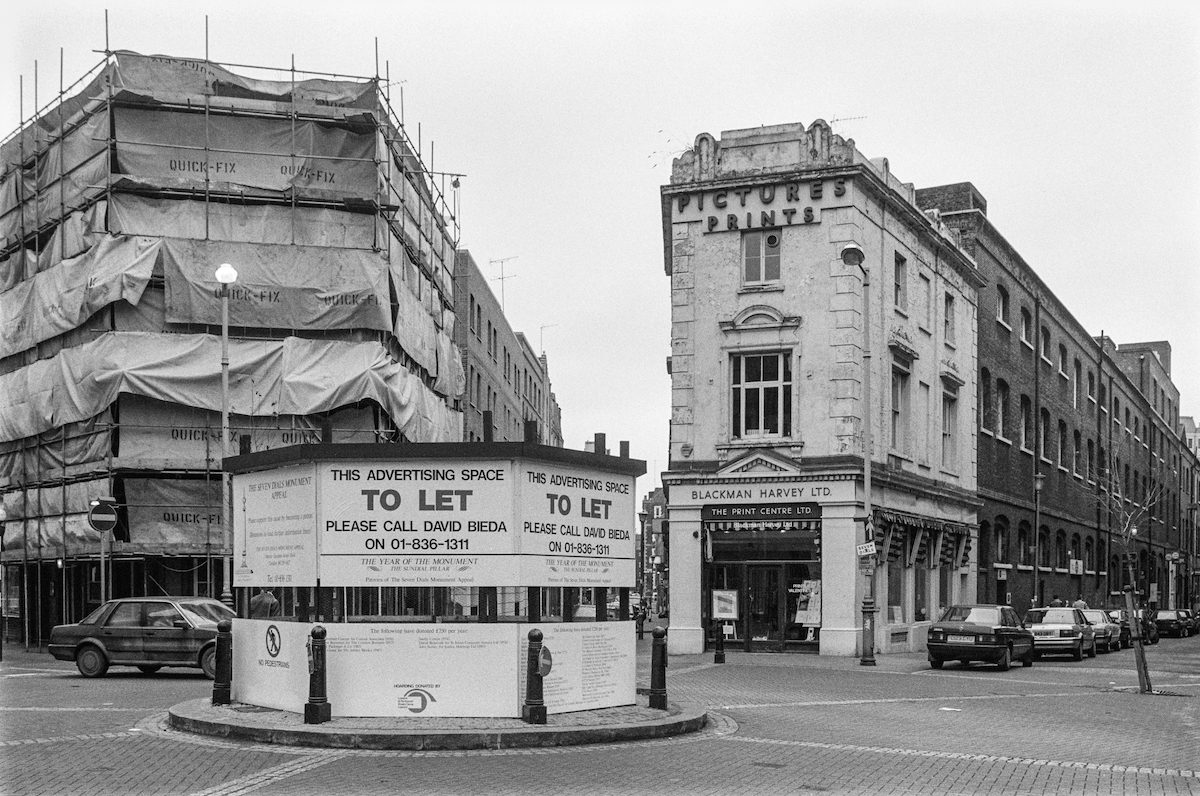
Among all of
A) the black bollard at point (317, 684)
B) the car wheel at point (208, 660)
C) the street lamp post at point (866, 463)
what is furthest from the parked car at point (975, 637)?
the black bollard at point (317, 684)

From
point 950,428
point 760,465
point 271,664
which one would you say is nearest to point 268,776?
point 271,664

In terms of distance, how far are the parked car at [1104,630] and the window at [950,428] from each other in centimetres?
555

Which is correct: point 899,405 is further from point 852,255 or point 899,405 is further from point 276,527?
point 276,527

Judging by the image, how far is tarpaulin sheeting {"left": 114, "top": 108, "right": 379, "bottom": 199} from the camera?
32.2 meters

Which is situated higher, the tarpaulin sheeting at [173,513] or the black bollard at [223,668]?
the tarpaulin sheeting at [173,513]

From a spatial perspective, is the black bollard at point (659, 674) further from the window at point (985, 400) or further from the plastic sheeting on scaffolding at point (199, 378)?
the window at point (985, 400)

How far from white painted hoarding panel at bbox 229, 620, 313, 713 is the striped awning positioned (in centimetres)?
1692

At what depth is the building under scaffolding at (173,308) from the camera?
30609mm

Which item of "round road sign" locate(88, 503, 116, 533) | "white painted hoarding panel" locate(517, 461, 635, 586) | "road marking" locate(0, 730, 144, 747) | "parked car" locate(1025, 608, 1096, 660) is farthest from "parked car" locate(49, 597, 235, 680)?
"parked car" locate(1025, 608, 1096, 660)

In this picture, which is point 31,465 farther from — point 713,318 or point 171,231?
point 713,318

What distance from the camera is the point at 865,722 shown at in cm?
1614

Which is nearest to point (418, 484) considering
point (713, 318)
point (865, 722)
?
point (865, 722)

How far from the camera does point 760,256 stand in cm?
3209

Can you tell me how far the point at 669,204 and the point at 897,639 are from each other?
12.3 m
